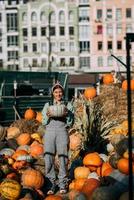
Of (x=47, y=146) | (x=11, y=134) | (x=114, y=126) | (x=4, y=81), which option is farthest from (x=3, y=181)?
(x=4, y=81)

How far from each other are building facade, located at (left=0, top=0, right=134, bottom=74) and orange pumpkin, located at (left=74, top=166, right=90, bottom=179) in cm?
8406

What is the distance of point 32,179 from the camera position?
26.9 ft

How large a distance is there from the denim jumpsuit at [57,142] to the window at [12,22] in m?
93.2

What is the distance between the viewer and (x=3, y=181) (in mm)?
7824

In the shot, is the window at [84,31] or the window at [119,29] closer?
Answer: the window at [119,29]

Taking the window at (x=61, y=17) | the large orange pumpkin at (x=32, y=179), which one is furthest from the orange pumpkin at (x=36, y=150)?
the window at (x=61, y=17)

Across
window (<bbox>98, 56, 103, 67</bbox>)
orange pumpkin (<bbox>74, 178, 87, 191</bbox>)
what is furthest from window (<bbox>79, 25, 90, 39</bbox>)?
orange pumpkin (<bbox>74, 178, 87, 191</bbox>)

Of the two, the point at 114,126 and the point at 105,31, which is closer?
the point at 114,126

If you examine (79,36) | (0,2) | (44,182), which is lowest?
(44,182)

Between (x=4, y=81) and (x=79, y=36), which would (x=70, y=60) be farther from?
(x=4, y=81)

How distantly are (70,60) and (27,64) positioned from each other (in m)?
7.58

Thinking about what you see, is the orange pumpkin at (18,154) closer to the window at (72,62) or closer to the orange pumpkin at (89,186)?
the orange pumpkin at (89,186)

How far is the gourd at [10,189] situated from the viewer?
755 cm

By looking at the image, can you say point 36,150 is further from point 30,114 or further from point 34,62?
point 34,62
